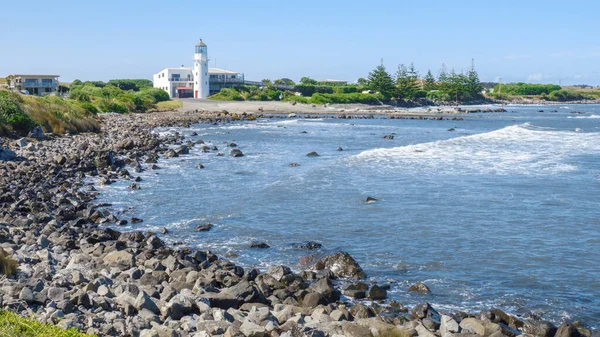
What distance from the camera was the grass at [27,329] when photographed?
7822 millimetres

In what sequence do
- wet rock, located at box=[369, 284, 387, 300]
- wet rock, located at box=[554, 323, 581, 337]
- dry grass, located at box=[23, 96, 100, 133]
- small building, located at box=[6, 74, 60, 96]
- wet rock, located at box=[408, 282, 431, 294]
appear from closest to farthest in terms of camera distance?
1. wet rock, located at box=[554, 323, 581, 337]
2. wet rock, located at box=[369, 284, 387, 300]
3. wet rock, located at box=[408, 282, 431, 294]
4. dry grass, located at box=[23, 96, 100, 133]
5. small building, located at box=[6, 74, 60, 96]

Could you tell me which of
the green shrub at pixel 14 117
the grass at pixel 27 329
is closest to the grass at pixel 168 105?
the green shrub at pixel 14 117

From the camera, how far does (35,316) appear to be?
9.33 meters

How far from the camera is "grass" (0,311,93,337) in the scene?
7.82 meters

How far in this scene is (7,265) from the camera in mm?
11961

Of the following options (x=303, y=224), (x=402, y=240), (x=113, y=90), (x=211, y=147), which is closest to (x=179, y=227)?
(x=303, y=224)

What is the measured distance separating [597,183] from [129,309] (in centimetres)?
2383

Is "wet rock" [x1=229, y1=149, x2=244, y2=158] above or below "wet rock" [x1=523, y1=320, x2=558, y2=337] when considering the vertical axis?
above

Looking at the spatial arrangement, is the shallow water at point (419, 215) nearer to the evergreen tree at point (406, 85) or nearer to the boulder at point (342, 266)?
the boulder at point (342, 266)

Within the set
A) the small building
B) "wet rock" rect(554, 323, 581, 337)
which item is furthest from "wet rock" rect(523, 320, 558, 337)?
the small building

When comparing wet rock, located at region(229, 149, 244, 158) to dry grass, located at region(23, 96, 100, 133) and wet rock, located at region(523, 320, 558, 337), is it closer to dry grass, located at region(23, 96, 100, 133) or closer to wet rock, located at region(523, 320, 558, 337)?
dry grass, located at region(23, 96, 100, 133)

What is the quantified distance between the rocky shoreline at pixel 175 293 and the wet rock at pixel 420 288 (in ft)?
0.12

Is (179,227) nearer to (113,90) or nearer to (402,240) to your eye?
(402,240)

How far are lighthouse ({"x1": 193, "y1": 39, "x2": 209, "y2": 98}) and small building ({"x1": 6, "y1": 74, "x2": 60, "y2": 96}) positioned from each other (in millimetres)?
26250
